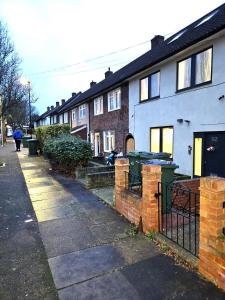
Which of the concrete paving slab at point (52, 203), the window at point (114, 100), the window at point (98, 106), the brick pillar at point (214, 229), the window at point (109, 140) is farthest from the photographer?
the window at point (98, 106)

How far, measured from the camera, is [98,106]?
19250 mm

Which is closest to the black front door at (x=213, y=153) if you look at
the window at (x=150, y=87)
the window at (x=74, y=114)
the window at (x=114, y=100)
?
the window at (x=150, y=87)

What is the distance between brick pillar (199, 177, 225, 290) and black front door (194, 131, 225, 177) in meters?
4.82

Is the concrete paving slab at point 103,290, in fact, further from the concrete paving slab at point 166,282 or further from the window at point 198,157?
the window at point 198,157

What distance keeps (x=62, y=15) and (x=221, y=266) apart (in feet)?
45.7

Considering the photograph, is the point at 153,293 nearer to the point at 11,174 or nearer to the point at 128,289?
the point at 128,289

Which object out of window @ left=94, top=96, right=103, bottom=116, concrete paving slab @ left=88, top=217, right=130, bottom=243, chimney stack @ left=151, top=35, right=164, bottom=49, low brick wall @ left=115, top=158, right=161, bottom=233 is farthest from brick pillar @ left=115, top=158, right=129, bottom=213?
chimney stack @ left=151, top=35, right=164, bottom=49

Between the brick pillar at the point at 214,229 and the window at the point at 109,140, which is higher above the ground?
the window at the point at 109,140

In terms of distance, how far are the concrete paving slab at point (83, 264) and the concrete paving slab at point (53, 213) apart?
1.86m

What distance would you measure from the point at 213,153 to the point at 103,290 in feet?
20.1

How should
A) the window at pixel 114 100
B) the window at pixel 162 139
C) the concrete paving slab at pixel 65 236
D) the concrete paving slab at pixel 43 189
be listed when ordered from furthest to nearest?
the window at pixel 114 100
the window at pixel 162 139
the concrete paving slab at pixel 43 189
the concrete paving slab at pixel 65 236

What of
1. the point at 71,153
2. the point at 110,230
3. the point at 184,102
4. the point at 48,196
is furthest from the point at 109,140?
the point at 110,230

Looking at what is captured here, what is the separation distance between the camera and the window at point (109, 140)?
1662cm

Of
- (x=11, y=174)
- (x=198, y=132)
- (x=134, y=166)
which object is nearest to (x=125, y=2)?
(x=198, y=132)
